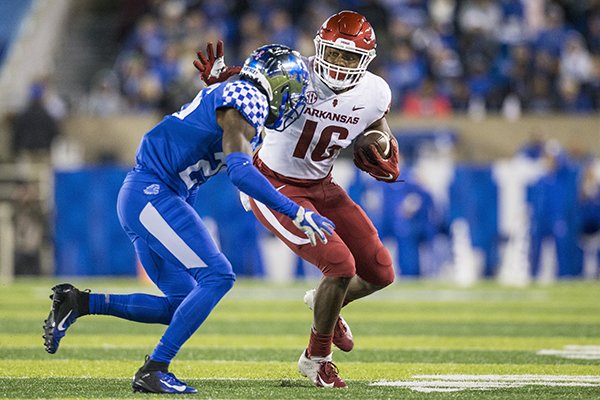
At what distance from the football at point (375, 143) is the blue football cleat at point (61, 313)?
1.58 metres

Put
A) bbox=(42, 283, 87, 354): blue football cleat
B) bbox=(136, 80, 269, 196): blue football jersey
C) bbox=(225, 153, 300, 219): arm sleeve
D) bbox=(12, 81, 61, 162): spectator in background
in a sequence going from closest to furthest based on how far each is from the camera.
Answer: bbox=(225, 153, 300, 219): arm sleeve < bbox=(136, 80, 269, 196): blue football jersey < bbox=(42, 283, 87, 354): blue football cleat < bbox=(12, 81, 61, 162): spectator in background

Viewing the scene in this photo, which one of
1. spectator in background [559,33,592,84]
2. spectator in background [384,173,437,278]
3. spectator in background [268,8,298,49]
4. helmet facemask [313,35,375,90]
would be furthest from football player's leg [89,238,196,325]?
spectator in background [559,33,592,84]

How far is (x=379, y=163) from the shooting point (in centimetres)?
629

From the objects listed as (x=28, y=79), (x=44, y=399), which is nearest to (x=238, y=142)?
(x=44, y=399)

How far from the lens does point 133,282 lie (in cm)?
1442

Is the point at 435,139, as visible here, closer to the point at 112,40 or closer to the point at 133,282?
the point at 133,282

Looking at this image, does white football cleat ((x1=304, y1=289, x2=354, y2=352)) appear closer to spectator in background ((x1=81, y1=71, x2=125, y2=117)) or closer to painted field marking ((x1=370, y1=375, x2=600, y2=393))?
painted field marking ((x1=370, y1=375, x2=600, y2=393))

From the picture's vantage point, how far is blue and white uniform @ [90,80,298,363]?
17.9 ft

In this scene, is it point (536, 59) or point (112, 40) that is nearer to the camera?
point (536, 59)

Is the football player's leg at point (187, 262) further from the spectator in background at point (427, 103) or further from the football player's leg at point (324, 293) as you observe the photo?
the spectator in background at point (427, 103)

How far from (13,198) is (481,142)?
19.7 ft

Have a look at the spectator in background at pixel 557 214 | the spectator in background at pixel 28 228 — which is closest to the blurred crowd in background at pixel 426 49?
the spectator in background at pixel 557 214

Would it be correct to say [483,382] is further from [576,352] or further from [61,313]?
[61,313]

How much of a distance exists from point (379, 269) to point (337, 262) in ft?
1.57
